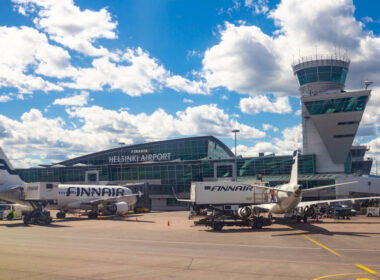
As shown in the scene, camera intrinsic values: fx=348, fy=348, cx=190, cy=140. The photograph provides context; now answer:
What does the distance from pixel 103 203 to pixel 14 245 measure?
1183 inches

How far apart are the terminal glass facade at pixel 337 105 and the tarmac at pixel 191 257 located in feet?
171

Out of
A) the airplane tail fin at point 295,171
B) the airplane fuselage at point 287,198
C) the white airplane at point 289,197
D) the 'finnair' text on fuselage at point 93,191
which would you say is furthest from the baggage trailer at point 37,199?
the airplane tail fin at point 295,171

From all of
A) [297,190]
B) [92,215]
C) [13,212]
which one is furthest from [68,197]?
[297,190]

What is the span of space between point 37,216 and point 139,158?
63.9 metres

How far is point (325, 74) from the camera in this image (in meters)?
83.1

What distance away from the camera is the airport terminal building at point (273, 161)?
77.4 meters

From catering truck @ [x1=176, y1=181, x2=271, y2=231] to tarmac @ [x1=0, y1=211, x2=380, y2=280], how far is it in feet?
22.4

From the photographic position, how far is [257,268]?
55.7 feet

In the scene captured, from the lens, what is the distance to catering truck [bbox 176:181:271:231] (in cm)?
3712

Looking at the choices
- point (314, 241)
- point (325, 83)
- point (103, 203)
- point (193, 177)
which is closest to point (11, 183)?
point (103, 203)

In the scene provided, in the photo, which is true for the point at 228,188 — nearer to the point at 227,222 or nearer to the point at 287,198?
the point at 227,222

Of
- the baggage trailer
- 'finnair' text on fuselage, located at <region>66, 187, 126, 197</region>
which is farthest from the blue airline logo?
'finnair' text on fuselage, located at <region>66, 187, 126, 197</region>

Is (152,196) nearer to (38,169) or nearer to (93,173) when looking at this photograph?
(93,173)

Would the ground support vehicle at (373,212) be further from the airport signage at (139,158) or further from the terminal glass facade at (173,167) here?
the airport signage at (139,158)
